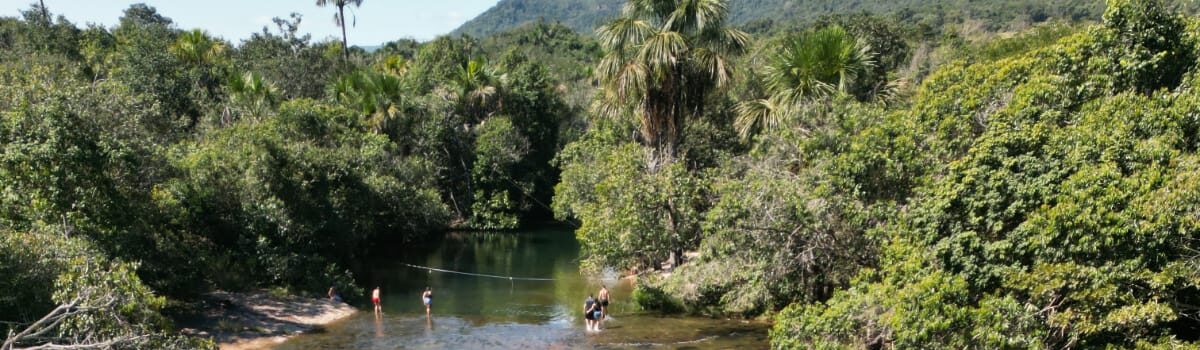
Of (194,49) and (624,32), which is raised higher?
(194,49)

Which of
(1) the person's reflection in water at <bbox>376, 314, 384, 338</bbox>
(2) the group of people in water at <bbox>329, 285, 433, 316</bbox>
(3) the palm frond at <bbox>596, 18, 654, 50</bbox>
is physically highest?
(3) the palm frond at <bbox>596, 18, 654, 50</bbox>

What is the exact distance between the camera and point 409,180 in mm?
37750

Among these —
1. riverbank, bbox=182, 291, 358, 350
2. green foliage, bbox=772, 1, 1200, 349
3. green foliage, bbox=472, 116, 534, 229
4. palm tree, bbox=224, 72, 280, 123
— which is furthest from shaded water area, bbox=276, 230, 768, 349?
palm tree, bbox=224, 72, 280, 123

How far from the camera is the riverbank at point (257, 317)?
1923 centimetres

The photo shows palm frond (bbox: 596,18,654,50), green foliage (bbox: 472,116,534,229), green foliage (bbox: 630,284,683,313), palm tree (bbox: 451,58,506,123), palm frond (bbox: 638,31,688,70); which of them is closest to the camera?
palm frond (bbox: 638,31,688,70)

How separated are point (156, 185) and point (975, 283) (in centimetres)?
2037

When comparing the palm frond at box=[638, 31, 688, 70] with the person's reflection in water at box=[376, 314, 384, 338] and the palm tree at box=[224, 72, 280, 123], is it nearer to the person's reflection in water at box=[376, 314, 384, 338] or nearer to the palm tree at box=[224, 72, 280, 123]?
the person's reflection in water at box=[376, 314, 384, 338]

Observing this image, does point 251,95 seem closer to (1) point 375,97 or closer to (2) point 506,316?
(1) point 375,97

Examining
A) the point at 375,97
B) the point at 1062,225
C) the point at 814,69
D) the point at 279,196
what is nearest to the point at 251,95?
the point at 375,97

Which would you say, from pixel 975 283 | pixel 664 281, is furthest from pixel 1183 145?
pixel 664 281

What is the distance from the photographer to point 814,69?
2064 cm

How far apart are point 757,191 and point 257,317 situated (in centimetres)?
1390

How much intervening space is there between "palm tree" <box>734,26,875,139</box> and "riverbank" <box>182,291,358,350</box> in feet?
45.1

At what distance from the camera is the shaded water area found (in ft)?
59.2
